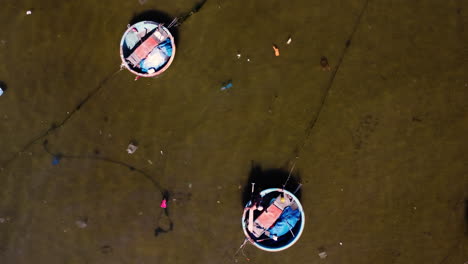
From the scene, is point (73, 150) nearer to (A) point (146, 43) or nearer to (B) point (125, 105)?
(B) point (125, 105)

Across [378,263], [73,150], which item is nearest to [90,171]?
[73,150]

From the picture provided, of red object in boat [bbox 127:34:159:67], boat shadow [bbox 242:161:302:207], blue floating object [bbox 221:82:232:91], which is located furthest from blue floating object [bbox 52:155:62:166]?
boat shadow [bbox 242:161:302:207]

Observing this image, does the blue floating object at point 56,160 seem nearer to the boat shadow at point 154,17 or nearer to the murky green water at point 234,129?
the murky green water at point 234,129

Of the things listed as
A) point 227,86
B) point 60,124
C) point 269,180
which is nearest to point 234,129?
point 227,86

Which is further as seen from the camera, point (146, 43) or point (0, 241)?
point (0, 241)

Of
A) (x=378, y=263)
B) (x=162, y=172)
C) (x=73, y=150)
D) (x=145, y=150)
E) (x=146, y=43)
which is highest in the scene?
(x=146, y=43)

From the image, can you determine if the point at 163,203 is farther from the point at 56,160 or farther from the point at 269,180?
the point at 56,160
